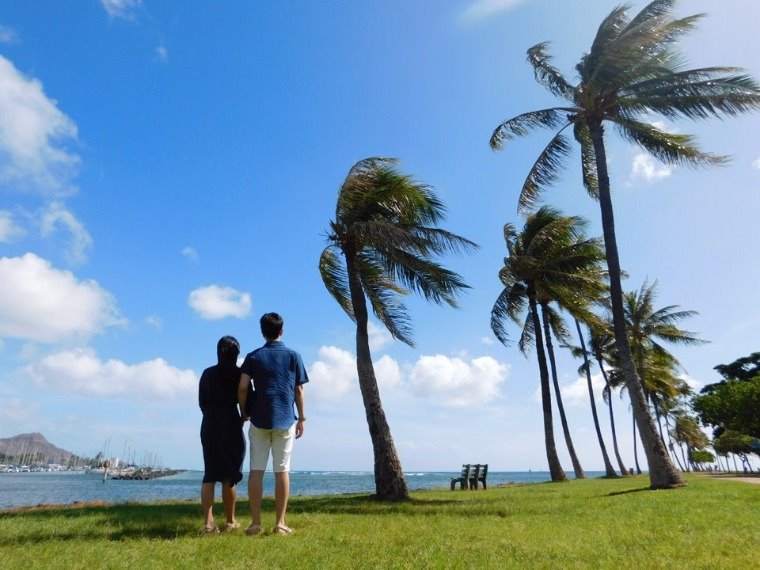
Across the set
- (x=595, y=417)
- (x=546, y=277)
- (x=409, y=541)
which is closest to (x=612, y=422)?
(x=595, y=417)

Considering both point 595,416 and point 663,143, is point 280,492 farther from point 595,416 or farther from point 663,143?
point 595,416

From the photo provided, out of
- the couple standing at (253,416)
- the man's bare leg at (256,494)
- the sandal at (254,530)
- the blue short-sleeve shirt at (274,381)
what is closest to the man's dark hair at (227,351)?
the couple standing at (253,416)

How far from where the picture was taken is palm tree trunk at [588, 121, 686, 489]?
12.6 metres

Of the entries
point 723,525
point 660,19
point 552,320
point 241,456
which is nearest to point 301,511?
point 241,456

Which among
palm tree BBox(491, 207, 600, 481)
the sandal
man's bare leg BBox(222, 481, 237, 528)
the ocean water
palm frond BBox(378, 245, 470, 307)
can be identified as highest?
palm tree BBox(491, 207, 600, 481)

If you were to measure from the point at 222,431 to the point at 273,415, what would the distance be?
0.70m

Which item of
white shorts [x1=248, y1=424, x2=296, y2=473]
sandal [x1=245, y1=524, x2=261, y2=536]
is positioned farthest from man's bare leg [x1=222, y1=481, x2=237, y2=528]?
sandal [x1=245, y1=524, x2=261, y2=536]

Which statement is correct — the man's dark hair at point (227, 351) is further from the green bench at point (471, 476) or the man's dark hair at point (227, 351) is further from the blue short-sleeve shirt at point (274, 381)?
the green bench at point (471, 476)

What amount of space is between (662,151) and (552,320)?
1378 cm

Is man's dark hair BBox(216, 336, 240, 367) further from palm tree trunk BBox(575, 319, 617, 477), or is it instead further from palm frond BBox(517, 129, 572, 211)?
palm tree trunk BBox(575, 319, 617, 477)

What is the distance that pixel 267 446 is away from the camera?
17.9 feet

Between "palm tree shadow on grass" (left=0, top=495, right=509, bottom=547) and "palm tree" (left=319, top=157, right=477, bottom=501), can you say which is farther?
"palm tree" (left=319, top=157, right=477, bottom=501)

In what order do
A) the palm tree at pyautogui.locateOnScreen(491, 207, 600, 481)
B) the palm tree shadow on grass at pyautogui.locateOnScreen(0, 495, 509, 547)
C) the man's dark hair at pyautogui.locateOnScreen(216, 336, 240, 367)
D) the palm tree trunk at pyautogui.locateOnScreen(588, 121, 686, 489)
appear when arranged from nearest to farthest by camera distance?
the palm tree shadow on grass at pyautogui.locateOnScreen(0, 495, 509, 547) → the man's dark hair at pyautogui.locateOnScreen(216, 336, 240, 367) → the palm tree trunk at pyautogui.locateOnScreen(588, 121, 686, 489) → the palm tree at pyautogui.locateOnScreen(491, 207, 600, 481)

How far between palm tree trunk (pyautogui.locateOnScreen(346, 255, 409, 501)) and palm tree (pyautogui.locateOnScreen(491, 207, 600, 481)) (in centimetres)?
1169
